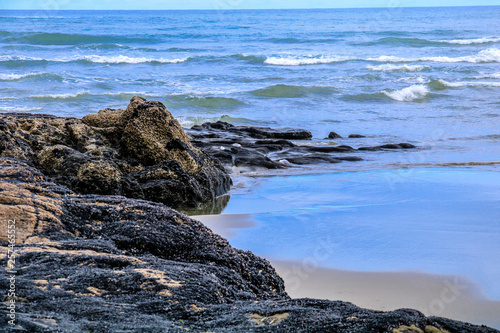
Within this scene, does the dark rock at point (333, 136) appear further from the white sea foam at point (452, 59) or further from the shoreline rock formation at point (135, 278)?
the white sea foam at point (452, 59)

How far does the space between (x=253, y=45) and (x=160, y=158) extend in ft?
105

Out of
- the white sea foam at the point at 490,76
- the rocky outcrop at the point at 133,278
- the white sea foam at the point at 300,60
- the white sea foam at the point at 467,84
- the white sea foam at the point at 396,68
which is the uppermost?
the white sea foam at the point at 300,60

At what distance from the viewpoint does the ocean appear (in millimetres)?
4988

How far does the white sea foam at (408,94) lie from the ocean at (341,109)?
85 mm

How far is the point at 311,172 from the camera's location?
28.2 feet

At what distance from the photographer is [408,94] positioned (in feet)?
61.5

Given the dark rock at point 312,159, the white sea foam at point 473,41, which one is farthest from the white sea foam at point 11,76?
the white sea foam at point 473,41

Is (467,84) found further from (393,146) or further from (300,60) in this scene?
(393,146)

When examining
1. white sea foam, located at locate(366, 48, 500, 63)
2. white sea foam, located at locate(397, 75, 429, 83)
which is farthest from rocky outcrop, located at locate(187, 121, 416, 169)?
white sea foam, located at locate(366, 48, 500, 63)

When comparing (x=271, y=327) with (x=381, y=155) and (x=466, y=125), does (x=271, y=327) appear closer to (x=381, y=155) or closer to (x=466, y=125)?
(x=381, y=155)

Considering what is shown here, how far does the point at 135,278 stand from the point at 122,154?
14.0 feet

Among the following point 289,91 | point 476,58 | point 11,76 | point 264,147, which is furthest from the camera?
→ point 476,58

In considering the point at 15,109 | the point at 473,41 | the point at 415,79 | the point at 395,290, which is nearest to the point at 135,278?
the point at 395,290

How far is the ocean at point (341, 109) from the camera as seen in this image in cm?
499
